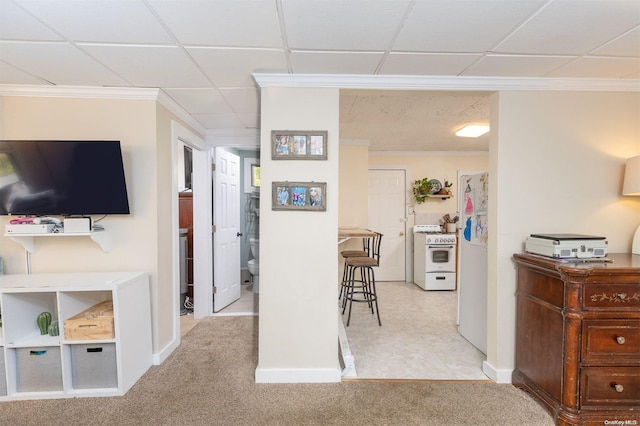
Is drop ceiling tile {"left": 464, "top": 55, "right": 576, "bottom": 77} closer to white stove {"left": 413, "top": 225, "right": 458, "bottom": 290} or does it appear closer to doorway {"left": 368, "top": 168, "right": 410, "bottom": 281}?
white stove {"left": 413, "top": 225, "right": 458, "bottom": 290}

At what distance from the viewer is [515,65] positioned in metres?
1.96

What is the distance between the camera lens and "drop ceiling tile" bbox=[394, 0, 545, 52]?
138 cm

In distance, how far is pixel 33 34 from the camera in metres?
1.59

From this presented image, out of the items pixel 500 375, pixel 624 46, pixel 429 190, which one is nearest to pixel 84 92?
pixel 624 46

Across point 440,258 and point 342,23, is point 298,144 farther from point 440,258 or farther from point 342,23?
point 440,258

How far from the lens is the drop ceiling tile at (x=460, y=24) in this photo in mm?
1378

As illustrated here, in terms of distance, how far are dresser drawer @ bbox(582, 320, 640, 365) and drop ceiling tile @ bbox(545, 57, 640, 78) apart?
1646mm

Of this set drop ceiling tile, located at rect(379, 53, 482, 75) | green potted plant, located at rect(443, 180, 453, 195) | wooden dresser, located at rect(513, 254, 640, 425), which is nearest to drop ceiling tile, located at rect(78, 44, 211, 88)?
drop ceiling tile, located at rect(379, 53, 482, 75)

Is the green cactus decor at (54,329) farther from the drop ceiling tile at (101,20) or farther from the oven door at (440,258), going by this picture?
the oven door at (440,258)

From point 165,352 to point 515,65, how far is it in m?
3.57

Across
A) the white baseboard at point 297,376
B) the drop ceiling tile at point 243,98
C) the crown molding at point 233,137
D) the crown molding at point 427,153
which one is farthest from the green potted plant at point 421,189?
the white baseboard at point 297,376

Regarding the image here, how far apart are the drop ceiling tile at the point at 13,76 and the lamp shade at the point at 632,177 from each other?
4346 mm

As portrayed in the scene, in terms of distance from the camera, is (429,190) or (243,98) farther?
(429,190)

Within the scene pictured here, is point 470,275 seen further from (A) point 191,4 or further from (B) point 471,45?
(A) point 191,4
